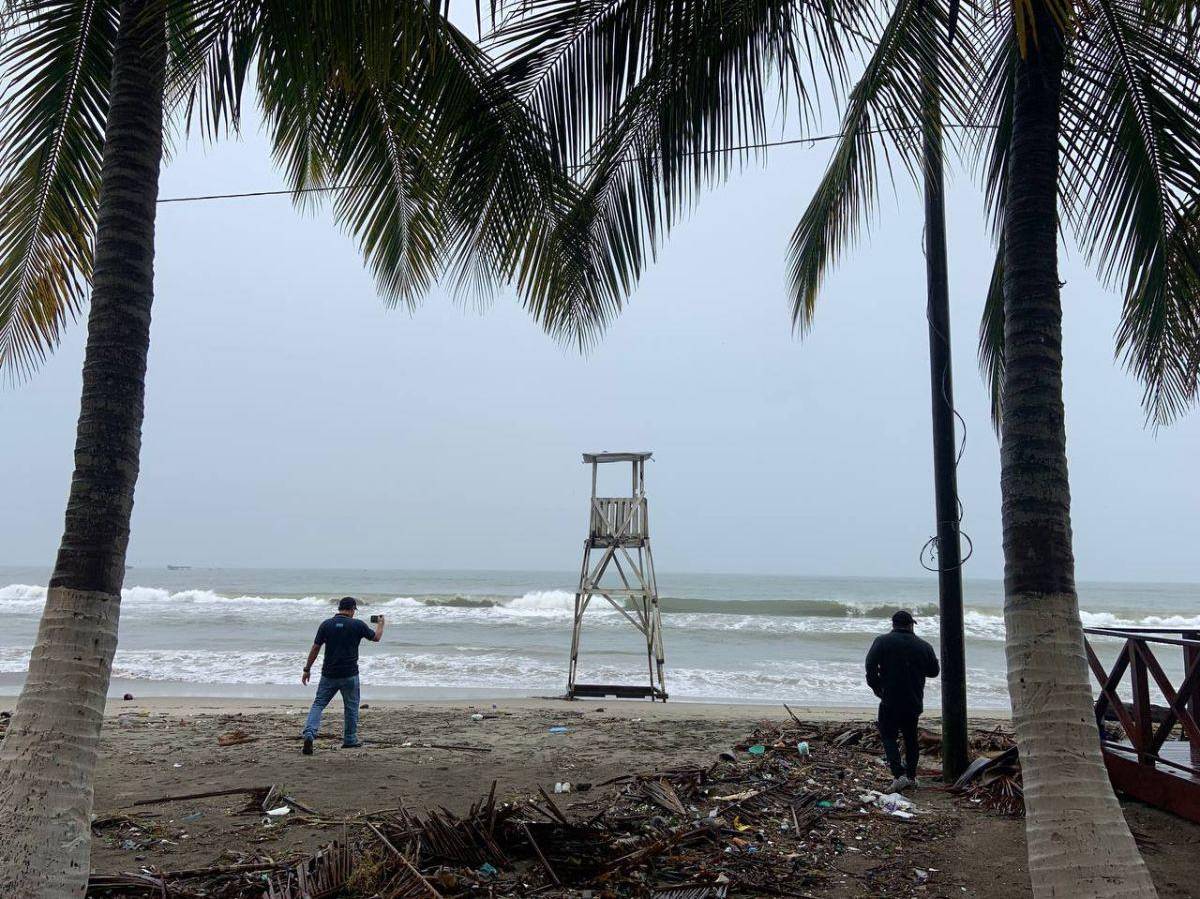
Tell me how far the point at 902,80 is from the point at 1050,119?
3.16 feet

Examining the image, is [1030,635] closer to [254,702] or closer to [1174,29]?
[1174,29]

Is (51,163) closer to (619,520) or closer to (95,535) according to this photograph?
(95,535)

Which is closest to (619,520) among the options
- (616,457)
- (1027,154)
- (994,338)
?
(616,457)

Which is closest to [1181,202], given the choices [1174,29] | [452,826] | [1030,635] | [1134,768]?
[1174,29]

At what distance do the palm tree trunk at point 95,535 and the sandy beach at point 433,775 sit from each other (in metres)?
1.48

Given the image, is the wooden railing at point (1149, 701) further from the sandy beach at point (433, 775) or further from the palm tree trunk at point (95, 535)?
the palm tree trunk at point (95, 535)

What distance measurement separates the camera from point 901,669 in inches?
263

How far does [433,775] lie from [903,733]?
13.2ft

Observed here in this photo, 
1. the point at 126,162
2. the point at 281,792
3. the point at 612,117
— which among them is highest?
the point at 612,117

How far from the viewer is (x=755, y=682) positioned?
1805 centimetres

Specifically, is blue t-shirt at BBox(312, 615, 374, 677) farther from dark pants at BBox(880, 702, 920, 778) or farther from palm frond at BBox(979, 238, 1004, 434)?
palm frond at BBox(979, 238, 1004, 434)

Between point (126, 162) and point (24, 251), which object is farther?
point (24, 251)

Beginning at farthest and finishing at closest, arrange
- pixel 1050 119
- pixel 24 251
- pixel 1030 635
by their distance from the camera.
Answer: pixel 24 251 < pixel 1050 119 < pixel 1030 635

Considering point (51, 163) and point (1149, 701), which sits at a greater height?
point (51, 163)
